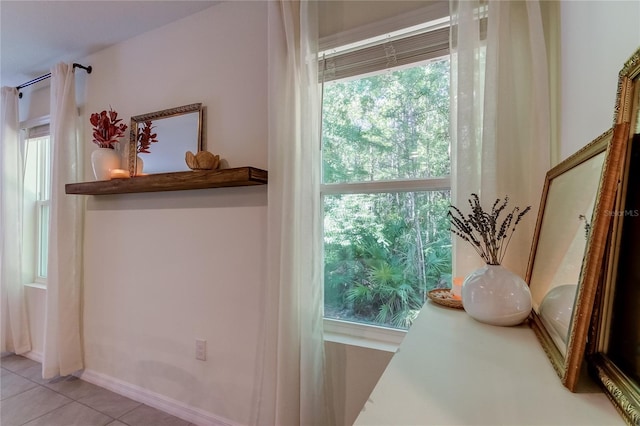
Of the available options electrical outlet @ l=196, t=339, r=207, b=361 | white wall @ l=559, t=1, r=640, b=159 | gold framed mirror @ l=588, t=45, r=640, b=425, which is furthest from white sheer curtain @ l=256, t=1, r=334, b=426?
gold framed mirror @ l=588, t=45, r=640, b=425

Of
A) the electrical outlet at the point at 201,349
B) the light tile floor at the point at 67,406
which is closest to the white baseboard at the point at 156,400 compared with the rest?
the light tile floor at the point at 67,406

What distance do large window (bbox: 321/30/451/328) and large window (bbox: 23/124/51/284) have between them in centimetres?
287

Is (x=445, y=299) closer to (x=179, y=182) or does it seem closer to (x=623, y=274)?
(x=623, y=274)

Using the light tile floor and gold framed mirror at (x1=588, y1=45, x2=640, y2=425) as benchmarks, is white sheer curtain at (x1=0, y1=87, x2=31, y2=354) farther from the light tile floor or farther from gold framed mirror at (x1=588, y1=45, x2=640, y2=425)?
gold framed mirror at (x1=588, y1=45, x2=640, y2=425)

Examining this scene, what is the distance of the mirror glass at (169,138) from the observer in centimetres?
184

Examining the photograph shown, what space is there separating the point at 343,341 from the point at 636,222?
4.07ft

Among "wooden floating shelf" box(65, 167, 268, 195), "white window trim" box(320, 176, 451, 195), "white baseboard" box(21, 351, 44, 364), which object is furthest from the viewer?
"white baseboard" box(21, 351, 44, 364)

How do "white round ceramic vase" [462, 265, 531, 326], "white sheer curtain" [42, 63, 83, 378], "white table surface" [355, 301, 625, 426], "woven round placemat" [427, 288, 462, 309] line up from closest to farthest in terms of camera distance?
"white table surface" [355, 301, 625, 426] < "white round ceramic vase" [462, 265, 531, 326] < "woven round placemat" [427, 288, 462, 309] < "white sheer curtain" [42, 63, 83, 378]

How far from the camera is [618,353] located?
1.51 feet

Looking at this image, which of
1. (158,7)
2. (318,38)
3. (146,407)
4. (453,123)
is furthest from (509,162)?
(146,407)

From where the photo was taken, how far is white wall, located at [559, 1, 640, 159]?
2.12ft

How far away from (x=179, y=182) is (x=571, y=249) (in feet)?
5.43

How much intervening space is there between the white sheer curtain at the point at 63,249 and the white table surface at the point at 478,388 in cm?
255

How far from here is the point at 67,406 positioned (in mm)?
1964
